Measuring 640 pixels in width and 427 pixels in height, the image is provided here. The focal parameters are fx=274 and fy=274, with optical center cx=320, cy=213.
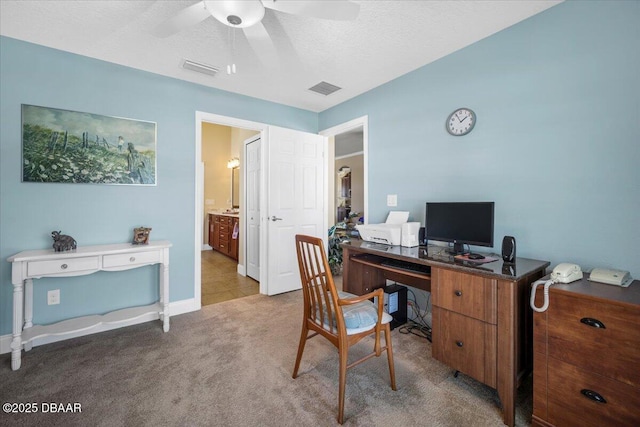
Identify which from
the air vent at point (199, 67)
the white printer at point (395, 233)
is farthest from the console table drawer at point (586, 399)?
the air vent at point (199, 67)

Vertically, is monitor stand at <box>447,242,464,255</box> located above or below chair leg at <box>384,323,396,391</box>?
above

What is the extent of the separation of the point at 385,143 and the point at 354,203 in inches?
183

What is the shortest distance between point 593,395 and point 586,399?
4 centimetres

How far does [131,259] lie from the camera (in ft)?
7.89

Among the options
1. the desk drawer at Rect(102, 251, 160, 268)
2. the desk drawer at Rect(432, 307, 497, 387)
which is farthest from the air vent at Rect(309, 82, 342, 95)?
the desk drawer at Rect(432, 307, 497, 387)

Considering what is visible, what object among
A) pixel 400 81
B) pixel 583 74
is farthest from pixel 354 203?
pixel 583 74

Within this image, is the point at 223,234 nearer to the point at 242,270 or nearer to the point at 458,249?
the point at 242,270

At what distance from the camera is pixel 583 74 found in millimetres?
1773

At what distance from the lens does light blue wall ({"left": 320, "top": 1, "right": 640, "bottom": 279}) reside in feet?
5.39

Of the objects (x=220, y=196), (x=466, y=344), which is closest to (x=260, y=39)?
(x=466, y=344)

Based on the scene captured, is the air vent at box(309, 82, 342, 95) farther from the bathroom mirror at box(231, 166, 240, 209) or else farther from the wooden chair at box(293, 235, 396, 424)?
the bathroom mirror at box(231, 166, 240, 209)

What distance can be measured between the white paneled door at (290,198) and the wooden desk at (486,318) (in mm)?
1918

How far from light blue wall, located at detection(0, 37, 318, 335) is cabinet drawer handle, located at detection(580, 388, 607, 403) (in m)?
3.21

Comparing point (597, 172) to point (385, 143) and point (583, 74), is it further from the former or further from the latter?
point (385, 143)
